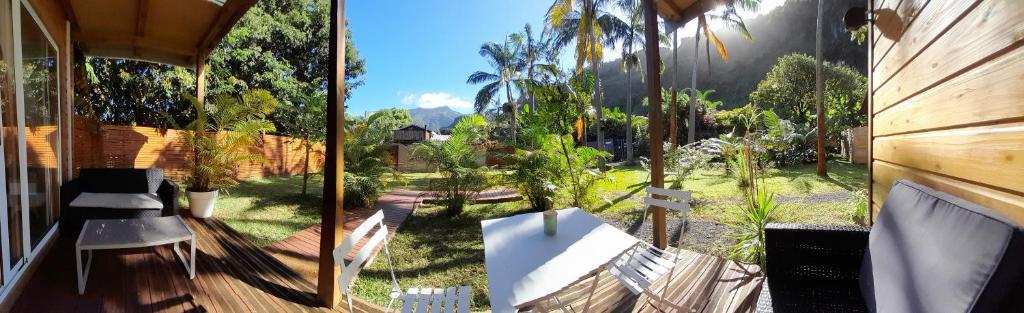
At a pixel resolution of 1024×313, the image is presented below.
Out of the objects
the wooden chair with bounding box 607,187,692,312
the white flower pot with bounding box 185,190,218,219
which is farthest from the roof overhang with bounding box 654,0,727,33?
the white flower pot with bounding box 185,190,218,219

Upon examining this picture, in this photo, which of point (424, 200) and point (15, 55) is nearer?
point (15, 55)

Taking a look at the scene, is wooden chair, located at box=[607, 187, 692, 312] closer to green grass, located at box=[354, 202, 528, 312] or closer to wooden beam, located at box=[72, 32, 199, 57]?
green grass, located at box=[354, 202, 528, 312]

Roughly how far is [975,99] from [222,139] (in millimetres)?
7496

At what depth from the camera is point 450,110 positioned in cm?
17762

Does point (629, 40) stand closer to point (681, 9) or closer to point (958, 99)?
point (681, 9)

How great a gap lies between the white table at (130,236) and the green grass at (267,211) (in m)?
1.52

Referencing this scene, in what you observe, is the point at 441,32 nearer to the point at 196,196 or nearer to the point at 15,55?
the point at 196,196

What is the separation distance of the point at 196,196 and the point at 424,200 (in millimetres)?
3917

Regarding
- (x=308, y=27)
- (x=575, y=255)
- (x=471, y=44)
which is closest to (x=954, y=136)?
(x=575, y=255)

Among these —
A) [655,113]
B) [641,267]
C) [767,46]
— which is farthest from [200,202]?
[767,46]

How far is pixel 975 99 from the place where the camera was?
158 cm

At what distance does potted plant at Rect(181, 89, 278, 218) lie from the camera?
5.70 m

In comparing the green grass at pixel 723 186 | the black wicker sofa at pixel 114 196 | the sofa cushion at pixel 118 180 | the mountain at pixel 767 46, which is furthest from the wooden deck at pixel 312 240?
the mountain at pixel 767 46

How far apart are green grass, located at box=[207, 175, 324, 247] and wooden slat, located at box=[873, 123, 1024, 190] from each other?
5741mm
